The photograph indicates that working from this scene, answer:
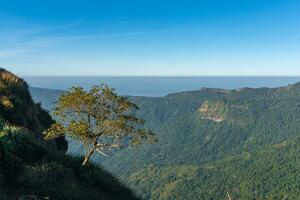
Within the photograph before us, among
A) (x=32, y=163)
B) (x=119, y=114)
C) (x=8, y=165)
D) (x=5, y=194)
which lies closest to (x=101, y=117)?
(x=119, y=114)

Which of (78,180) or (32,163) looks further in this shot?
(78,180)

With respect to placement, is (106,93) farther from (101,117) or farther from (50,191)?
(50,191)

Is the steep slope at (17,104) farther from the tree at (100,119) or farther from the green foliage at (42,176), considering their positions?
the green foliage at (42,176)

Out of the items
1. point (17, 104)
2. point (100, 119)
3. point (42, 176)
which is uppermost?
point (17, 104)

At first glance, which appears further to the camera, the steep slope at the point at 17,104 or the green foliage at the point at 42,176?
the steep slope at the point at 17,104

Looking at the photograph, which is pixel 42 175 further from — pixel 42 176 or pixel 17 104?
pixel 17 104

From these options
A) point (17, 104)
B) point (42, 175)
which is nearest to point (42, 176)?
point (42, 175)

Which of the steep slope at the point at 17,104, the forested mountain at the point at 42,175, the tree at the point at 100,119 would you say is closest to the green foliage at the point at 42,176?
the forested mountain at the point at 42,175
